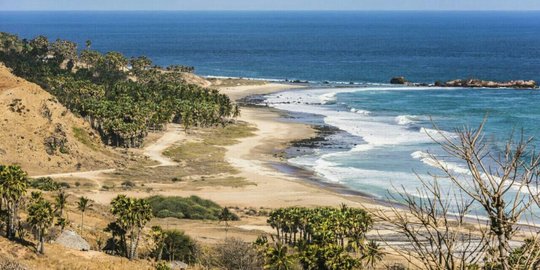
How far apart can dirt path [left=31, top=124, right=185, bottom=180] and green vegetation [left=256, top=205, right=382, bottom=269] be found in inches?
1329

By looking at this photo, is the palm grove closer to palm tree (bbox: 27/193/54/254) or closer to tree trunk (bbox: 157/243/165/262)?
palm tree (bbox: 27/193/54/254)

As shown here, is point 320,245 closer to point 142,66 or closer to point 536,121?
point 536,121

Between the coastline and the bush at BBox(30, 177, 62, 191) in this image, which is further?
the coastline

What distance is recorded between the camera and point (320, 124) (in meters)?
126

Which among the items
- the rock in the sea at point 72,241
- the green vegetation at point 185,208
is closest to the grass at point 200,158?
the green vegetation at point 185,208

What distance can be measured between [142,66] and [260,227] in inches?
4651

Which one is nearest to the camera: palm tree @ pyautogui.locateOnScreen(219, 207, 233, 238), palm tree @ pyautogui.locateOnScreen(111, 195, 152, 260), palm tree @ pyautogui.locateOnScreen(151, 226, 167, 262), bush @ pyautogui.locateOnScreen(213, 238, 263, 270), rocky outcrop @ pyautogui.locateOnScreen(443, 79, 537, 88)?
bush @ pyautogui.locateOnScreen(213, 238, 263, 270)

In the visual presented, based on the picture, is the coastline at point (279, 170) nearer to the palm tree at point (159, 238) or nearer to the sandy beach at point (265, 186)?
the sandy beach at point (265, 186)

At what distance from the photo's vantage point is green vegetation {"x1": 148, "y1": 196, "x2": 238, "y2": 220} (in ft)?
221

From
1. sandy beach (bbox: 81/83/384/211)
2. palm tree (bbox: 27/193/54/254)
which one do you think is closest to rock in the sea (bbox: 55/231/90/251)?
palm tree (bbox: 27/193/54/254)

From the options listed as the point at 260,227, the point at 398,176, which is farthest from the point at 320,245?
the point at 398,176

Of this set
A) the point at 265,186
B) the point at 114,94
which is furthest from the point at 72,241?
the point at 114,94

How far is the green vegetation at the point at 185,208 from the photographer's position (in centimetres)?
6731

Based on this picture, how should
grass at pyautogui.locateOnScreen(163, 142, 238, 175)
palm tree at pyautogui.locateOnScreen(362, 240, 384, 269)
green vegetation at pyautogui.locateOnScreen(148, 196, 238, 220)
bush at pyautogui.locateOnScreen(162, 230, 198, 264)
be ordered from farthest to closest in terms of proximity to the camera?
1. grass at pyautogui.locateOnScreen(163, 142, 238, 175)
2. green vegetation at pyautogui.locateOnScreen(148, 196, 238, 220)
3. bush at pyautogui.locateOnScreen(162, 230, 198, 264)
4. palm tree at pyautogui.locateOnScreen(362, 240, 384, 269)
